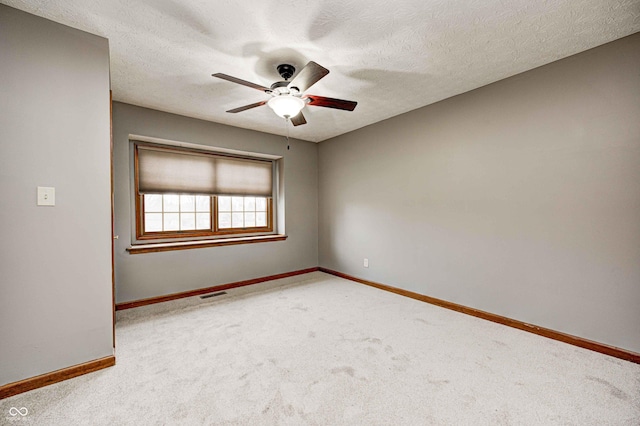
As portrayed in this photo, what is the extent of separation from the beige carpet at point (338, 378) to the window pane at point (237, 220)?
1.77 m

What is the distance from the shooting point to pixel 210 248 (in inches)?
155

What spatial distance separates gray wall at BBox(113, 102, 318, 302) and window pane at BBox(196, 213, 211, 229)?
42cm

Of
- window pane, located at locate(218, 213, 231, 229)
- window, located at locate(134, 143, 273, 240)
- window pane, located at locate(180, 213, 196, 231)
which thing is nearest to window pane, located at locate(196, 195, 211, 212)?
window, located at locate(134, 143, 273, 240)

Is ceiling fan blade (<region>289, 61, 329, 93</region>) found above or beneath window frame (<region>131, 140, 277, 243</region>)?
above

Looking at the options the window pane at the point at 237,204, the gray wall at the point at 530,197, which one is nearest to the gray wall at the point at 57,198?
the window pane at the point at 237,204

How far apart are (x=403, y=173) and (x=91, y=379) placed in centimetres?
370

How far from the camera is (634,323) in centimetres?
213

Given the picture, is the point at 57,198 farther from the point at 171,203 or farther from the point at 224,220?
the point at 224,220

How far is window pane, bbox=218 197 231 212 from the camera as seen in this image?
169 inches

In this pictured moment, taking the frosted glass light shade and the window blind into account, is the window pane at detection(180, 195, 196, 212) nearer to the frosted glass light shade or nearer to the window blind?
the window blind

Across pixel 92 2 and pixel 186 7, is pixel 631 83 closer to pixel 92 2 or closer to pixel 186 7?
pixel 186 7

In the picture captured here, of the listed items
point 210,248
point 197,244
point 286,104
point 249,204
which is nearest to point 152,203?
point 197,244

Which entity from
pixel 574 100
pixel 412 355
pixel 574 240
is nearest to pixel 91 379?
pixel 412 355

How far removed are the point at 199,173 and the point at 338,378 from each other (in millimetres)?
3245
